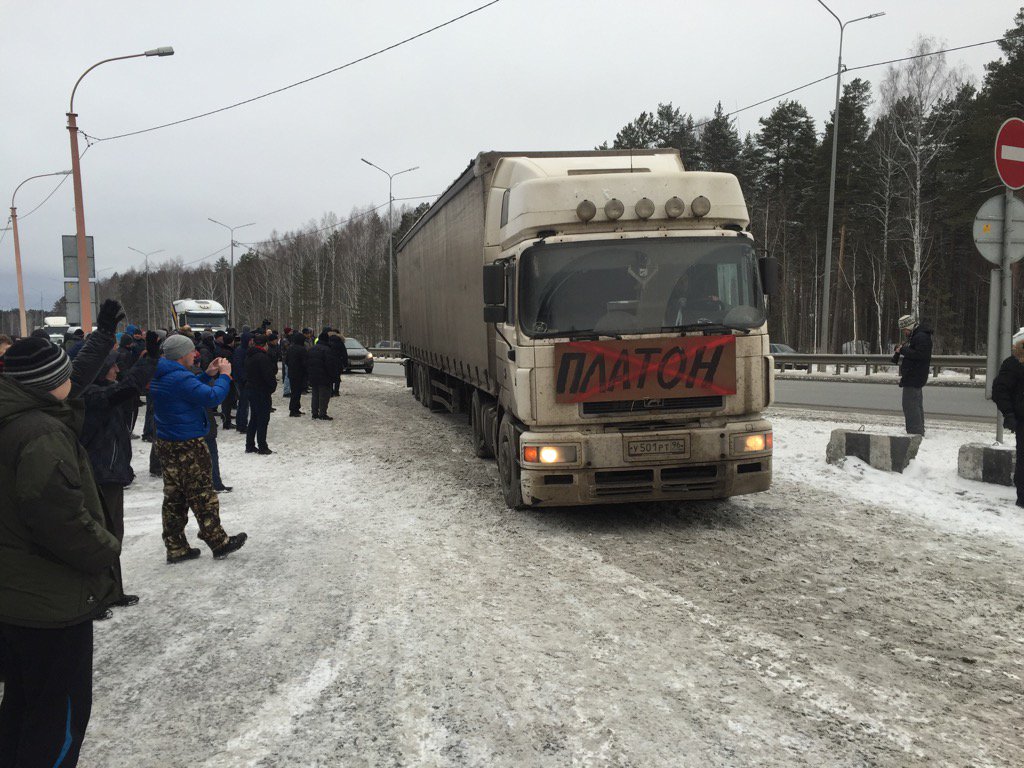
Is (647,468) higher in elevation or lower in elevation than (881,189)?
lower

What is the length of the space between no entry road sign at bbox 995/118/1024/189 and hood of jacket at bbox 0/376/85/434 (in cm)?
888

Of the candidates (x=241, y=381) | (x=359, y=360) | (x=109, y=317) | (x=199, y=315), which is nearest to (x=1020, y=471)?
(x=109, y=317)

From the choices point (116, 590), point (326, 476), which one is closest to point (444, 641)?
point (116, 590)

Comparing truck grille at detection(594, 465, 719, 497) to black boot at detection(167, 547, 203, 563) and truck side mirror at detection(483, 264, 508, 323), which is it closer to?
truck side mirror at detection(483, 264, 508, 323)

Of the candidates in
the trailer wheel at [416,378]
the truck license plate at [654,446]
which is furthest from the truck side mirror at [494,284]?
the trailer wheel at [416,378]

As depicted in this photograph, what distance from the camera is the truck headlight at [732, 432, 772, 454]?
6688 millimetres

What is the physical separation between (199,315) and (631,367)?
35926 millimetres

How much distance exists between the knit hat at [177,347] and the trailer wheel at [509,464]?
3.00m

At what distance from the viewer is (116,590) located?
2.86 meters

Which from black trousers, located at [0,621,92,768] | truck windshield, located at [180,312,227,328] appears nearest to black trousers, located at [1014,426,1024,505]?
black trousers, located at [0,621,92,768]

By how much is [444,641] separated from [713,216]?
4.58 meters

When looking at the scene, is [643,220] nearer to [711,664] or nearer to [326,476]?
[711,664]

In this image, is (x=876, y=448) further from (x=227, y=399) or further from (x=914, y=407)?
(x=227, y=399)

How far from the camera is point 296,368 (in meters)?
16.2
